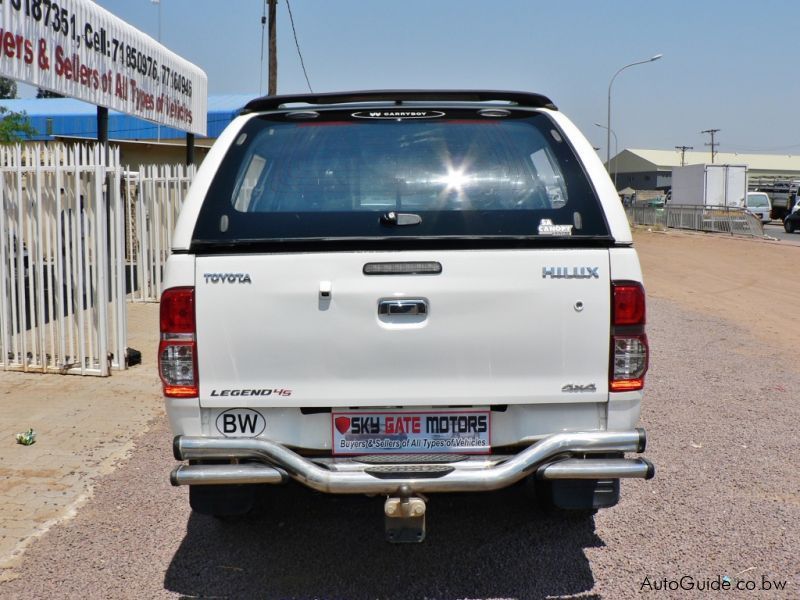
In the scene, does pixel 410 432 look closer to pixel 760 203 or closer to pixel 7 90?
pixel 760 203

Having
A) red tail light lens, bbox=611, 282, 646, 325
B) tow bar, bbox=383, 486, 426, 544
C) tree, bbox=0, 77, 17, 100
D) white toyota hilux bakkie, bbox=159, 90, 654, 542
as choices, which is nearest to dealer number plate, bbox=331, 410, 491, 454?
white toyota hilux bakkie, bbox=159, 90, 654, 542

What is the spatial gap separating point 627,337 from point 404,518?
3.70 ft

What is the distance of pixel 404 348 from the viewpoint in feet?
11.4

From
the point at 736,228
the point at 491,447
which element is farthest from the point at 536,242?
the point at 736,228

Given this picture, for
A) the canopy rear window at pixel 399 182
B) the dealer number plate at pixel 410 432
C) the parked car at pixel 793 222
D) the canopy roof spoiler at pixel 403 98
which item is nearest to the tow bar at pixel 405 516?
the dealer number plate at pixel 410 432

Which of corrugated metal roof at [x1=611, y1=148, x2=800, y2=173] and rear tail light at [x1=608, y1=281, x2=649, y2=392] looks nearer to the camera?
rear tail light at [x1=608, y1=281, x2=649, y2=392]

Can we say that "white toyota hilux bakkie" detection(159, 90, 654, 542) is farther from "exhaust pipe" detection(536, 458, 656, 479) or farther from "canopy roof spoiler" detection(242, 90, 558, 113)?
"canopy roof spoiler" detection(242, 90, 558, 113)

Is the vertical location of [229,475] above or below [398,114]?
below

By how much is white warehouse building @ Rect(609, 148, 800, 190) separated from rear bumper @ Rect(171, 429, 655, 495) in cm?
10335

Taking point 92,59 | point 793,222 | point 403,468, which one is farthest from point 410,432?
point 793,222

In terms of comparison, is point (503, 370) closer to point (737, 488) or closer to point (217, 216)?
point (217, 216)

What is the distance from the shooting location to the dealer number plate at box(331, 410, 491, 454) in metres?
3.54

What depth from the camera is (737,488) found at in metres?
5.14

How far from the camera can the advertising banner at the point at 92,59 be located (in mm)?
8180
